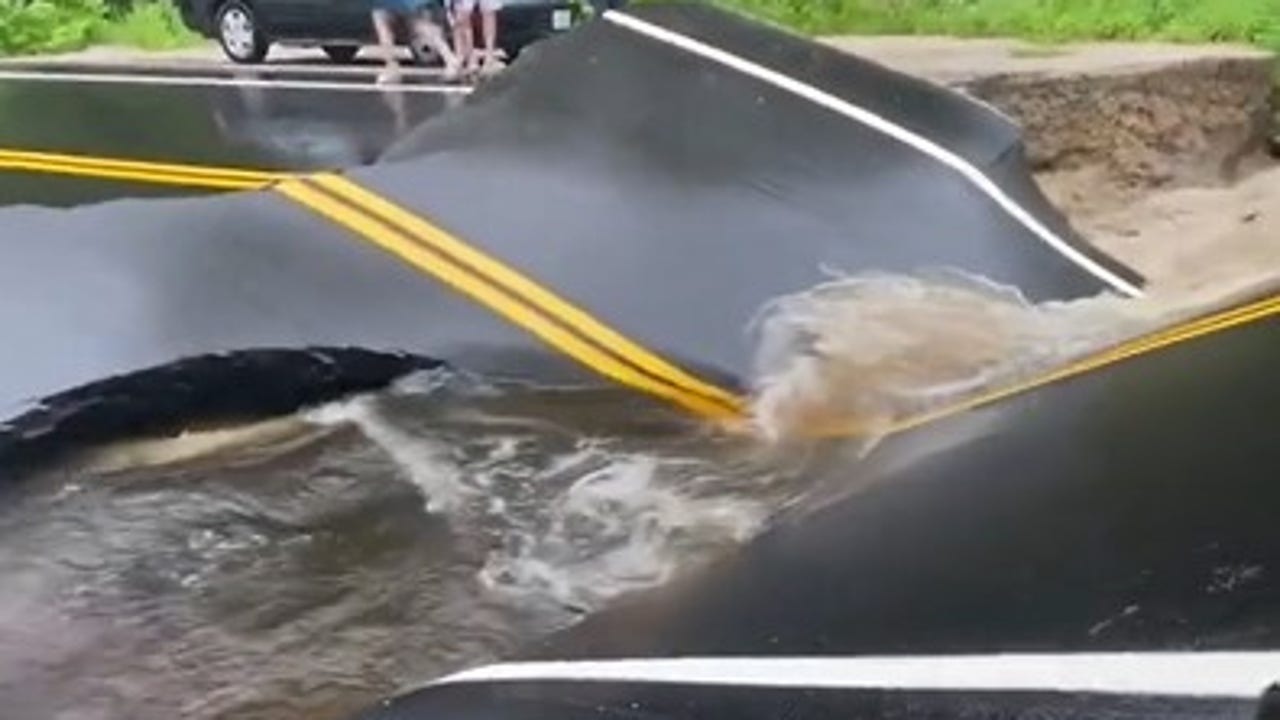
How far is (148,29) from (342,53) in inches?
21.2

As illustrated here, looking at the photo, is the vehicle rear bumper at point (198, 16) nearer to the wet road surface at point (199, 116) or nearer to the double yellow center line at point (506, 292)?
the wet road surface at point (199, 116)

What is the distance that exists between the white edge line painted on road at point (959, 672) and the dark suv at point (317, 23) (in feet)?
7.69

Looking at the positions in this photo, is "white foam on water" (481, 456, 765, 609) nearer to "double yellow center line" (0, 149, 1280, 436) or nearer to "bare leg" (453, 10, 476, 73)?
"double yellow center line" (0, 149, 1280, 436)

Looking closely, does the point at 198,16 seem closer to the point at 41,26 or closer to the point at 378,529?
the point at 41,26

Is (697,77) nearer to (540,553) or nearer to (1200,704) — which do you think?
(540,553)

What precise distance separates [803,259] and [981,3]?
2.63 m

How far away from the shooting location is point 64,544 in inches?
85.5

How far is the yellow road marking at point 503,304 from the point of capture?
2.51 meters

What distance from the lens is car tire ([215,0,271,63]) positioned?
13.9 ft

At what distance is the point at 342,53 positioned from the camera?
4078 mm

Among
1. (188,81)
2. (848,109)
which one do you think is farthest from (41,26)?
(848,109)

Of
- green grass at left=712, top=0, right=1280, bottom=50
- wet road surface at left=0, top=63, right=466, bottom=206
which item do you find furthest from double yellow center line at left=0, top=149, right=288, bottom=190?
green grass at left=712, top=0, right=1280, bottom=50

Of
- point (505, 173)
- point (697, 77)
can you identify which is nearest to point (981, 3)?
point (697, 77)

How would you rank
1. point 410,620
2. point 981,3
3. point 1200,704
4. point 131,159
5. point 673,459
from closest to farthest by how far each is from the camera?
point 1200,704
point 410,620
point 673,459
point 131,159
point 981,3
